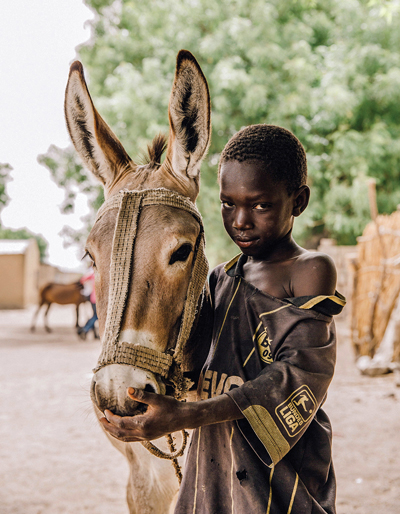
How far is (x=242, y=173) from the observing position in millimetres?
1411

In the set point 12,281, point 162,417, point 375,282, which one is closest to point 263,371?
point 162,417

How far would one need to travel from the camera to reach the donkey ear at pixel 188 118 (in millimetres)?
1617

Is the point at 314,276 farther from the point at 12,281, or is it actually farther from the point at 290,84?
the point at 12,281

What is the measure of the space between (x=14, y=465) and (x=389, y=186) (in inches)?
440

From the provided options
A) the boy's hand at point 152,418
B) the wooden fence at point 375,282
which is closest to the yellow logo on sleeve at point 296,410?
the boy's hand at point 152,418

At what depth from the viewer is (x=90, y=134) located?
197 cm

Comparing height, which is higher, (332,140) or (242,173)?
(332,140)

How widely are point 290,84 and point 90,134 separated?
9821 mm

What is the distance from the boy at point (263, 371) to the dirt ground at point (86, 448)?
67 centimetres

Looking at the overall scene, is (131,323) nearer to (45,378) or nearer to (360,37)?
(45,378)

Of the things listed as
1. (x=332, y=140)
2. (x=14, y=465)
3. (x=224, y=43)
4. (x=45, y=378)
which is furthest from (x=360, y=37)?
(x=14, y=465)

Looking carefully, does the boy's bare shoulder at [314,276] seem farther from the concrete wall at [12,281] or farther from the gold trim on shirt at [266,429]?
the concrete wall at [12,281]

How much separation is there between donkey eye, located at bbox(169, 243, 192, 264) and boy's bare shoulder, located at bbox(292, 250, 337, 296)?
1.21 ft

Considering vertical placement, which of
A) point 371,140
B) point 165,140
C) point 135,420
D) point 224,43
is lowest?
point 135,420
